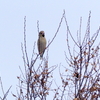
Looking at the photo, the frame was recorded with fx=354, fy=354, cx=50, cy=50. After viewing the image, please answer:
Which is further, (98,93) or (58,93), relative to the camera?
(58,93)

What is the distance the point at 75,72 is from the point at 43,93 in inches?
25.5

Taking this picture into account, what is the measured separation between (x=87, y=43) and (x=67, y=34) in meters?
0.40

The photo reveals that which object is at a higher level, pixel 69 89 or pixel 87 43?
pixel 87 43

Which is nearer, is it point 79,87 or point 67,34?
point 79,87

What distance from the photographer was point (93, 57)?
239 inches

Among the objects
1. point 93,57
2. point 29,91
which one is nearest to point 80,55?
point 93,57

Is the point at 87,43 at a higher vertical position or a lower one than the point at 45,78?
higher

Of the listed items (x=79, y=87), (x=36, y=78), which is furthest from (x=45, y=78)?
(x=79, y=87)

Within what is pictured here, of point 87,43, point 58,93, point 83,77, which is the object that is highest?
point 87,43

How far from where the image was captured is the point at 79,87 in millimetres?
5691

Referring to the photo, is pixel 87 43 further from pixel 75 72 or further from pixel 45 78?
pixel 45 78

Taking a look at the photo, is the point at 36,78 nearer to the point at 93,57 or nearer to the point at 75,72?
the point at 75,72

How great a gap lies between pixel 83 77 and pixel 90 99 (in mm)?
371

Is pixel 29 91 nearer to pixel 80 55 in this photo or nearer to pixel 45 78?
pixel 45 78
